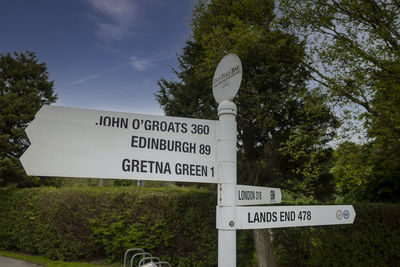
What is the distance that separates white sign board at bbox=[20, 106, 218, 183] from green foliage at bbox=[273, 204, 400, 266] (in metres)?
6.10

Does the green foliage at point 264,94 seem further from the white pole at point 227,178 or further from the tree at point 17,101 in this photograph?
the tree at point 17,101

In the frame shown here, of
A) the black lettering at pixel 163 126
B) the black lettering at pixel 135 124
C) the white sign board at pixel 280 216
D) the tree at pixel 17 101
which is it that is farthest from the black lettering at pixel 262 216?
the tree at pixel 17 101

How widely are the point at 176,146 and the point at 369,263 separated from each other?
A: 276 inches

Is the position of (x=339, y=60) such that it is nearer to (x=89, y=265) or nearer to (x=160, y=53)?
(x=160, y=53)

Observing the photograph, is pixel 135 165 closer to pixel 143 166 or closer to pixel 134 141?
pixel 143 166

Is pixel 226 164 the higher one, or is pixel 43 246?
pixel 226 164

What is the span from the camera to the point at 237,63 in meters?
2.05

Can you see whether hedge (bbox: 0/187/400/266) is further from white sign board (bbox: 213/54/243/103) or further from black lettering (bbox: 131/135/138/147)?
black lettering (bbox: 131/135/138/147)

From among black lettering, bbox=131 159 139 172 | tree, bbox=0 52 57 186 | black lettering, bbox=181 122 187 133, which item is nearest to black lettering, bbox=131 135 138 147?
→ black lettering, bbox=131 159 139 172

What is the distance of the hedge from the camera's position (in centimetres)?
659

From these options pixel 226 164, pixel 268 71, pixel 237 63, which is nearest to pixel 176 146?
pixel 226 164

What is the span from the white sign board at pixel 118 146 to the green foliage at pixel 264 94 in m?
6.06

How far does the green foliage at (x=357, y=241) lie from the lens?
6438 millimetres

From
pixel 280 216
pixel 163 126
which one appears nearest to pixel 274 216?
pixel 280 216
